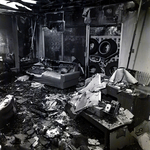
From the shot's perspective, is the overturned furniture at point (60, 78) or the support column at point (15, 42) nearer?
the overturned furniture at point (60, 78)

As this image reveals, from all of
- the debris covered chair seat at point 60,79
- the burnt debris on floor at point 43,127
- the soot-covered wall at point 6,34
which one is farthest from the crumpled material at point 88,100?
the soot-covered wall at point 6,34

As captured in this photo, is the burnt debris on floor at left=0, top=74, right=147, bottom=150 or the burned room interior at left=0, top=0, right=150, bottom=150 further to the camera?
the burned room interior at left=0, top=0, right=150, bottom=150

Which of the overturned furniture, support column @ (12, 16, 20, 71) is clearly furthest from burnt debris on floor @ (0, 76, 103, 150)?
support column @ (12, 16, 20, 71)

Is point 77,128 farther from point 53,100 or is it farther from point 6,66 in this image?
point 6,66

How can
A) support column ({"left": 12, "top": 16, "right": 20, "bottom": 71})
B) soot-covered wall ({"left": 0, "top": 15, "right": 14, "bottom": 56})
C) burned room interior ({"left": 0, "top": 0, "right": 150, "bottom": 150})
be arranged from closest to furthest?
burned room interior ({"left": 0, "top": 0, "right": 150, "bottom": 150}), soot-covered wall ({"left": 0, "top": 15, "right": 14, "bottom": 56}), support column ({"left": 12, "top": 16, "right": 20, "bottom": 71})

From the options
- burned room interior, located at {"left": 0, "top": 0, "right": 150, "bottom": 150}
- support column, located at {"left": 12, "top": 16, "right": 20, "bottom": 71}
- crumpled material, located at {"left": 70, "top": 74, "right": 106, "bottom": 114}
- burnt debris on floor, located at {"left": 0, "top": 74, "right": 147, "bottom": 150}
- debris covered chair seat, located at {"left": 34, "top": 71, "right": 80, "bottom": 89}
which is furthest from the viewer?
support column, located at {"left": 12, "top": 16, "right": 20, "bottom": 71}

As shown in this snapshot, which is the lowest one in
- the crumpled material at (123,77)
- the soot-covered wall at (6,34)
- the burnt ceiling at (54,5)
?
the crumpled material at (123,77)

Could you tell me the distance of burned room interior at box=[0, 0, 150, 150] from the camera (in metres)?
2.42

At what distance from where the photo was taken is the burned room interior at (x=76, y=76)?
7.93ft

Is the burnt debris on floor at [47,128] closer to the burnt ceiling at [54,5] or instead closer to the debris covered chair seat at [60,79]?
the debris covered chair seat at [60,79]

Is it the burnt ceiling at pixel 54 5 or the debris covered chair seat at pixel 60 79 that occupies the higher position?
the burnt ceiling at pixel 54 5

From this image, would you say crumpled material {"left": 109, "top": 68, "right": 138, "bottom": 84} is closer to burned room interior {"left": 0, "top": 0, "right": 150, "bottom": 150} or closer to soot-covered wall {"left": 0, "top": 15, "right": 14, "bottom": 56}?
burned room interior {"left": 0, "top": 0, "right": 150, "bottom": 150}

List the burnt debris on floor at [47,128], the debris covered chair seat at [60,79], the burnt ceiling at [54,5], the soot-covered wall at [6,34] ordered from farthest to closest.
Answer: the soot-covered wall at [6,34], the burnt ceiling at [54,5], the debris covered chair seat at [60,79], the burnt debris on floor at [47,128]

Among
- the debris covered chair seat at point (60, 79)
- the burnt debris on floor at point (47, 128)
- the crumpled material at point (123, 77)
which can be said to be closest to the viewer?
the burnt debris on floor at point (47, 128)
